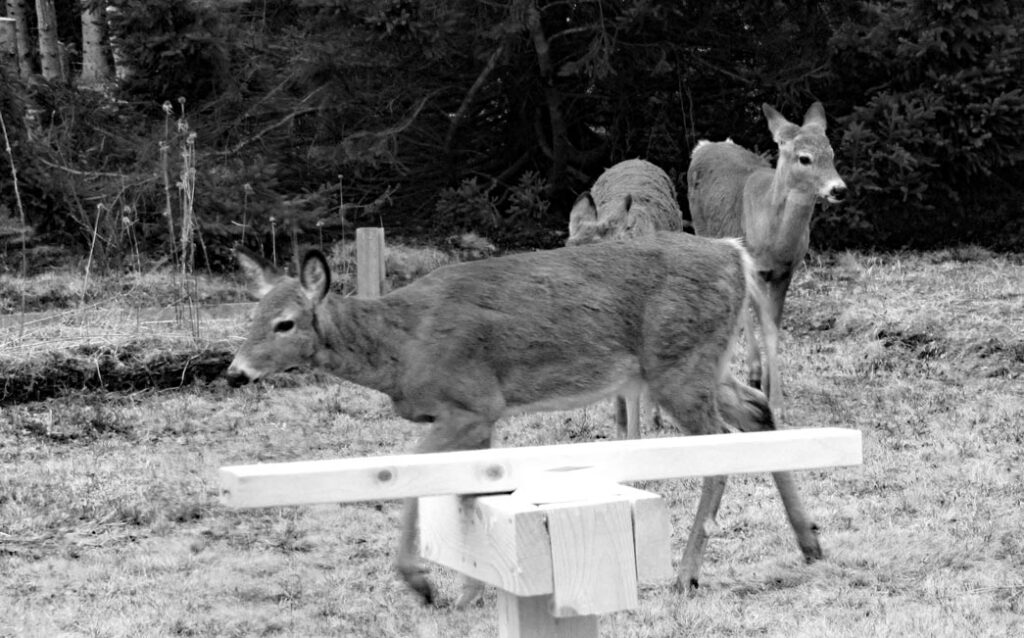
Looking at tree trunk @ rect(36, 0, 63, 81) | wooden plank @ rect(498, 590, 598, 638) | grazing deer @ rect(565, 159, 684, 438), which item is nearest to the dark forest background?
grazing deer @ rect(565, 159, 684, 438)

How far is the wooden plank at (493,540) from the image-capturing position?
10.7 feet

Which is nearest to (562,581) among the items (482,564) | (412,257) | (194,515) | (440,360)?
(482,564)

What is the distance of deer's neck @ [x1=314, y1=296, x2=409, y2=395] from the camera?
20.7ft

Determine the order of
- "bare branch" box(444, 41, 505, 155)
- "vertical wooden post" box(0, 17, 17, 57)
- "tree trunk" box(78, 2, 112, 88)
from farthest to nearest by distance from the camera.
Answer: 1. "tree trunk" box(78, 2, 112, 88)
2. "bare branch" box(444, 41, 505, 155)
3. "vertical wooden post" box(0, 17, 17, 57)

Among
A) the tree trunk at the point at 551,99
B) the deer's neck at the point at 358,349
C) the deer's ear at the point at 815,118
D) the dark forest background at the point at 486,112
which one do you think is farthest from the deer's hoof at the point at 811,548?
the tree trunk at the point at 551,99

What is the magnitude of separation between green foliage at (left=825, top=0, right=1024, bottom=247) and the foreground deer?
8.07 metres

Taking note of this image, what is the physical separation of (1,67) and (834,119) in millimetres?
8097

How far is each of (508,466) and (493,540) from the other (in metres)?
0.18

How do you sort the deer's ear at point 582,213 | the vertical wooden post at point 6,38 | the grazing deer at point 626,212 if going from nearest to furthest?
the grazing deer at point 626,212
the deer's ear at point 582,213
the vertical wooden post at point 6,38

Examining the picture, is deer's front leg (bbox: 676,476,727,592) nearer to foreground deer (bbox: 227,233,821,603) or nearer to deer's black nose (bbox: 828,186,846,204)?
foreground deer (bbox: 227,233,821,603)

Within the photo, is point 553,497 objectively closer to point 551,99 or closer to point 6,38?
point 551,99

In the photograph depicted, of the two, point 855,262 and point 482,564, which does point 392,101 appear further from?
point 482,564

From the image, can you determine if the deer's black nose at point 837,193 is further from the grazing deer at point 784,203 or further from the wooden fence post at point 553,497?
the wooden fence post at point 553,497

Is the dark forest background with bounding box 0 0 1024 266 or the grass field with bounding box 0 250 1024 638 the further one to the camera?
the dark forest background with bounding box 0 0 1024 266
